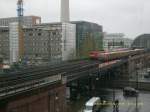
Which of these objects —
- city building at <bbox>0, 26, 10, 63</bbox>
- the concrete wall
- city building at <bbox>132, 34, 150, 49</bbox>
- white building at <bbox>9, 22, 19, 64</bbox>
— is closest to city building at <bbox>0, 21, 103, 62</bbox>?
city building at <bbox>0, 26, 10, 63</bbox>

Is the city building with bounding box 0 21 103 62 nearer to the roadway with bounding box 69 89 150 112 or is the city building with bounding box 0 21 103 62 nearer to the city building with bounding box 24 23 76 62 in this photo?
the city building with bounding box 24 23 76 62

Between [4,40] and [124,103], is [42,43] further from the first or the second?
[124,103]

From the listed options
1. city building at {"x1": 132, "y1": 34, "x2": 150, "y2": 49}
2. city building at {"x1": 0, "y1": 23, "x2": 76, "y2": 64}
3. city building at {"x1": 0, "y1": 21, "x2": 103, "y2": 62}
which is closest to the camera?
city building at {"x1": 0, "y1": 21, "x2": 103, "y2": 62}

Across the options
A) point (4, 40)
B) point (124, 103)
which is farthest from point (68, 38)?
point (124, 103)

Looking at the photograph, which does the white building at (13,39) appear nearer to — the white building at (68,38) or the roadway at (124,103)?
the white building at (68,38)

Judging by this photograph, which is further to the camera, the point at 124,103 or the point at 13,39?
the point at 13,39

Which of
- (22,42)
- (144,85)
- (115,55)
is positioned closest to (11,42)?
(22,42)

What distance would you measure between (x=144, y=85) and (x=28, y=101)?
103 ft

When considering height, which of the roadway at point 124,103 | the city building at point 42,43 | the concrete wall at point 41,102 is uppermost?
the city building at point 42,43

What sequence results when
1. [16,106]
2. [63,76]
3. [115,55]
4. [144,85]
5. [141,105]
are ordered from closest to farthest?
[16,106] < [63,76] < [141,105] < [144,85] < [115,55]

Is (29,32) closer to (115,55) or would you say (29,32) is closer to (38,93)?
(115,55)

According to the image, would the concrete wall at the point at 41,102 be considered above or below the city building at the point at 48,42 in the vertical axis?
below

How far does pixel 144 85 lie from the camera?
4950 cm

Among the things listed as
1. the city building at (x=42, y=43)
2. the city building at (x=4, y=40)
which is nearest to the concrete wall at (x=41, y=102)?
the city building at (x=42, y=43)
